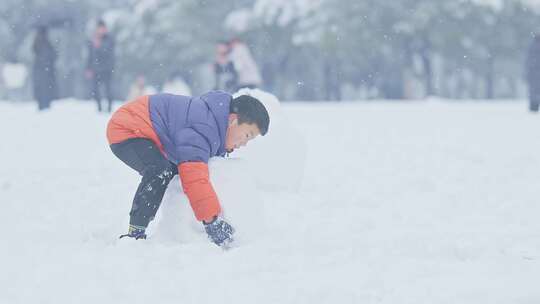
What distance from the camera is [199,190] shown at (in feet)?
12.6

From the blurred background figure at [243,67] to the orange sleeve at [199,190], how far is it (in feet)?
35.7

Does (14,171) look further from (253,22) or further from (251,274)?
(253,22)

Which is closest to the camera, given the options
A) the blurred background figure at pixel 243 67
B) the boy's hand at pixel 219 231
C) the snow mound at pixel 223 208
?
the boy's hand at pixel 219 231

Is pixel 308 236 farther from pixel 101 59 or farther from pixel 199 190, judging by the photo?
pixel 101 59

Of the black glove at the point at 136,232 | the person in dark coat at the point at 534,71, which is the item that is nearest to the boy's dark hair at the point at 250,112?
the black glove at the point at 136,232

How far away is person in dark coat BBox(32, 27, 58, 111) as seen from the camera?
15.0 metres

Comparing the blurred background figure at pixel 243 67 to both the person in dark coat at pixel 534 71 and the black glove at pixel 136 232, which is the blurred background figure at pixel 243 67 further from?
the black glove at pixel 136 232

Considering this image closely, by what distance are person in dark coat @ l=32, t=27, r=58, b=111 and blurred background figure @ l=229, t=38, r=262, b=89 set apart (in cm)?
375

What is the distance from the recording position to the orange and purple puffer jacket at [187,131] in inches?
151

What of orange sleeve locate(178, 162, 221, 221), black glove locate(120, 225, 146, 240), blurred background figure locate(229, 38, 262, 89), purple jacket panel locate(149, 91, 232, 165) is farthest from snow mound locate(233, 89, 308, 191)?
blurred background figure locate(229, 38, 262, 89)

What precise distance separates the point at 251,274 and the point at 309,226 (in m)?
1.42

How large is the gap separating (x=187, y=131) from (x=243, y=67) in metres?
11.1

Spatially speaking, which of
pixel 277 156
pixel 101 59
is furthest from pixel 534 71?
pixel 277 156

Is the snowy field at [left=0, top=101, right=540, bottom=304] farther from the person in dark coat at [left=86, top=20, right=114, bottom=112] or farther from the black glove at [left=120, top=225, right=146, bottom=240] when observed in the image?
the person in dark coat at [left=86, top=20, right=114, bottom=112]
